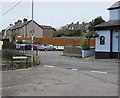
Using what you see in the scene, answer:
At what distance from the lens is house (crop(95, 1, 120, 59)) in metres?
28.0

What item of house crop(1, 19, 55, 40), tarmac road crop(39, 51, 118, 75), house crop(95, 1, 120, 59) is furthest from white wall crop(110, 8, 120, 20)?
house crop(1, 19, 55, 40)

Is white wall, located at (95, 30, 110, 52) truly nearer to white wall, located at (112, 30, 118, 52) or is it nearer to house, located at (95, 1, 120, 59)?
house, located at (95, 1, 120, 59)

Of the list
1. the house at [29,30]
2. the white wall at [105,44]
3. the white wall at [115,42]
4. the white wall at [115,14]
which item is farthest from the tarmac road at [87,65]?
the house at [29,30]

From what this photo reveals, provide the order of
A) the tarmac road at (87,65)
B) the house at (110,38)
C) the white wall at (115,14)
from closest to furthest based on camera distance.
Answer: the tarmac road at (87,65)
the house at (110,38)
the white wall at (115,14)

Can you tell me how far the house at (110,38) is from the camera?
28.0 metres

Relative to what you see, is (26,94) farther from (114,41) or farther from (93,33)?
(93,33)

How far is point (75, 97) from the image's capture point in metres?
8.17

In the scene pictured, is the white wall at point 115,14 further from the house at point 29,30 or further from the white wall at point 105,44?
the house at point 29,30

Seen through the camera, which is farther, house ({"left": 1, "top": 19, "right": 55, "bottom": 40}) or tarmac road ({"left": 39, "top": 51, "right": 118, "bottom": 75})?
house ({"left": 1, "top": 19, "right": 55, "bottom": 40})

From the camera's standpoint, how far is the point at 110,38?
2864cm

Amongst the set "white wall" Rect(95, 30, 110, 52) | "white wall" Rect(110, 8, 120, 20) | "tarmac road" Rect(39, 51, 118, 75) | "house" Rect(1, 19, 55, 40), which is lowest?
"tarmac road" Rect(39, 51, 118, 75)

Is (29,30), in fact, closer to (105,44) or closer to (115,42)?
(105,44)

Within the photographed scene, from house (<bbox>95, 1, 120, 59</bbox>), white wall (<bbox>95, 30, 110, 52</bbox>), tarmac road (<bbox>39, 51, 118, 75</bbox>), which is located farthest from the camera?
white wall (<bbox>95, 30, 110, 52</bbox>)

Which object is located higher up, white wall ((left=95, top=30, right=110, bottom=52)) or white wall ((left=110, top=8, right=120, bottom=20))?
white wall ((left=110, top=8, right=120, bottom=20))
